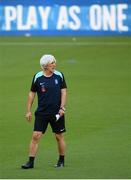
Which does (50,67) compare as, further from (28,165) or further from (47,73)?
(28,165)

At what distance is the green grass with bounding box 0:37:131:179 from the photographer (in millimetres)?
13148

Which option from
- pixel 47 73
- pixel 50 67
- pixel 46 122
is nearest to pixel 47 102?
pixel 46 122

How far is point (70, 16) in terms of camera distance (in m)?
35.6

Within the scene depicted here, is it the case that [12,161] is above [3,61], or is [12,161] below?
below

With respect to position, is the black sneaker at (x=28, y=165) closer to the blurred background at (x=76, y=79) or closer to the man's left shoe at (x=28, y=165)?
the man's left shoe at (x=28, y=165)

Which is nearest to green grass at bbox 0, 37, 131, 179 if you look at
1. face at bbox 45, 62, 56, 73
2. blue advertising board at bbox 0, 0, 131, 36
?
blue advertising board at bbox 0, 0, 131, 36

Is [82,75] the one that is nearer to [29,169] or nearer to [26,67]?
[26,67]

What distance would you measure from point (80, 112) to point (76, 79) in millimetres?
6173

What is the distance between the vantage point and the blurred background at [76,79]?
13.6 m

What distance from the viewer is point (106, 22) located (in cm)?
3547

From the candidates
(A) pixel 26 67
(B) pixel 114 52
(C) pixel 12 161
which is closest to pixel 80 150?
(C) pixel 12 161

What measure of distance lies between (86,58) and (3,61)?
327 cm

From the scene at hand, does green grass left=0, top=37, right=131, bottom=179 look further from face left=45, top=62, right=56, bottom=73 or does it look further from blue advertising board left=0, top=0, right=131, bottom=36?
face left=45, top=62, right=56, bottom=73

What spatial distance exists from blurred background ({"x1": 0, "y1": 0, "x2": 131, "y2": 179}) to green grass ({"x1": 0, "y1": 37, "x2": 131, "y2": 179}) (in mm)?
16
